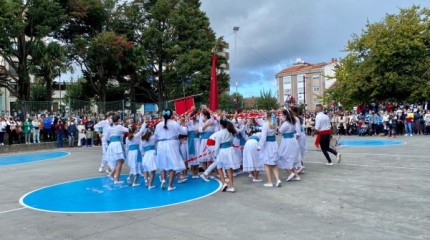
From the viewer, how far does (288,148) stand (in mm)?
9789

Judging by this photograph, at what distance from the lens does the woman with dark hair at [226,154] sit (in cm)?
880

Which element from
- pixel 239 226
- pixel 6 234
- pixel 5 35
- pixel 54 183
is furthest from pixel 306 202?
pixel 5 35

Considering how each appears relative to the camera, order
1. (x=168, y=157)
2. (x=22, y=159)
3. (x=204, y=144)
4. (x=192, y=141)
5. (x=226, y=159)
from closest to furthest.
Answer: (x=226, y=159) < (x=168, y=157) < (x=204, y=144) < (x=192, y=141) < (x=22, y=159)

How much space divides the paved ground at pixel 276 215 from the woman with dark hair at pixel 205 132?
4.58ft

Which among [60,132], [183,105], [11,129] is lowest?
[60,132]

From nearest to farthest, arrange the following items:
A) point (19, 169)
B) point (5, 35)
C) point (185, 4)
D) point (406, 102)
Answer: point (19, 169), point (5, 35), point (406, 102), point (185, 4)

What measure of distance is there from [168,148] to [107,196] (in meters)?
1.79

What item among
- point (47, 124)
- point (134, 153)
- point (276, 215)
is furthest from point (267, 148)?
point (47, 124)

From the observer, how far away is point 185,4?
3641 centimetres

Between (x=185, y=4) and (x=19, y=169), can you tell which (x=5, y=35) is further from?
(x=185, y=4)

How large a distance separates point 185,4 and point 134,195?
3022 cm

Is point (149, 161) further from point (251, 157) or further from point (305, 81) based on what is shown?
point (305, 81)

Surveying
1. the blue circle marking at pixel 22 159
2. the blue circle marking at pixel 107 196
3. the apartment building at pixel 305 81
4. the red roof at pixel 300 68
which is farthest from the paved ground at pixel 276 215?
the red roof at pixel 300 68

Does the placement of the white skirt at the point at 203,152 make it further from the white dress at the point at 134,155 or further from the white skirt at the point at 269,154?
the white skirt at the point at 269,154
